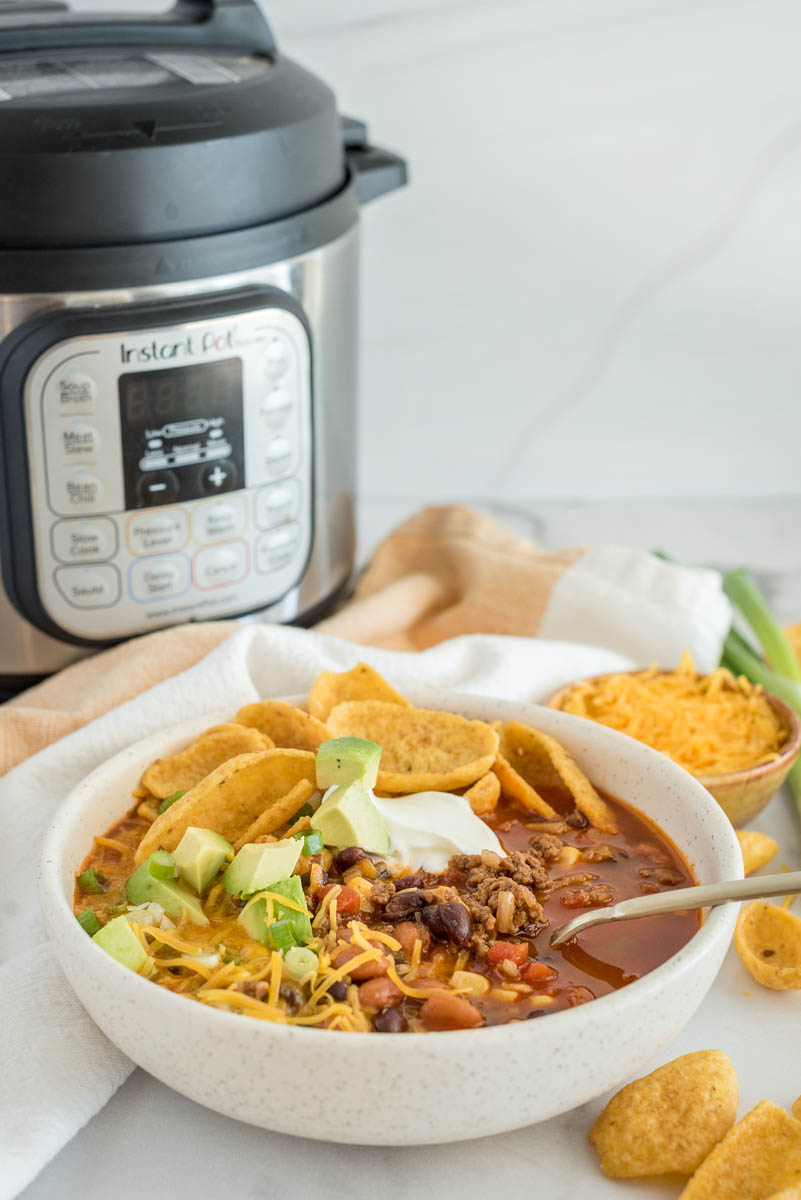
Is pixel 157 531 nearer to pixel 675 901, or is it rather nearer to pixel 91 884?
pixel 91 884

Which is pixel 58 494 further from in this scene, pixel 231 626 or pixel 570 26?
pixel 570 26

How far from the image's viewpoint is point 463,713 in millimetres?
1244

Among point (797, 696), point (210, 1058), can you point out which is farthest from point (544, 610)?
point (210, 1058)

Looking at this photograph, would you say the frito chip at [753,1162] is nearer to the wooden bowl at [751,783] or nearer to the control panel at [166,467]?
the wooden bowl at [751,783]

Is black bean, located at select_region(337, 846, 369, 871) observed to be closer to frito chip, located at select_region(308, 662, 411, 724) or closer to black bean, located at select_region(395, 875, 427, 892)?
black bean, located at select_region(395, 875, 427, 892)

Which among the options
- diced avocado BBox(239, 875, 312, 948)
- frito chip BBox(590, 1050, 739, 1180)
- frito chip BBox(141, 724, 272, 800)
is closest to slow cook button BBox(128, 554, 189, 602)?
frito chip BBox(141, 724, 272, 800)

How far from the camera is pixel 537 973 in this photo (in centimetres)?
92

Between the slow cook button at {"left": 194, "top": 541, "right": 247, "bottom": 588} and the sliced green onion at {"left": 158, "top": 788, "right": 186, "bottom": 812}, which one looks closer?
the sliced green onion at {"left": 158, "top": 788, "right": 186, "bottom": 812}

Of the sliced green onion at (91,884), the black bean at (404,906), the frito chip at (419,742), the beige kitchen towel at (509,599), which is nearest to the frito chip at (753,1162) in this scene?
the black bean at (404,906)

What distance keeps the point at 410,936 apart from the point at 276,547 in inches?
22.2

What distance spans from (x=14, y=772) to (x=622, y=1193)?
24.5 inches

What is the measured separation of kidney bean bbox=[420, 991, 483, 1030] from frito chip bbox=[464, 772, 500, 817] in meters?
0.26

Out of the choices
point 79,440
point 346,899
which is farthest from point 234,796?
point 79,440

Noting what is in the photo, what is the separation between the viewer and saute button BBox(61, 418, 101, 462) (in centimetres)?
125
